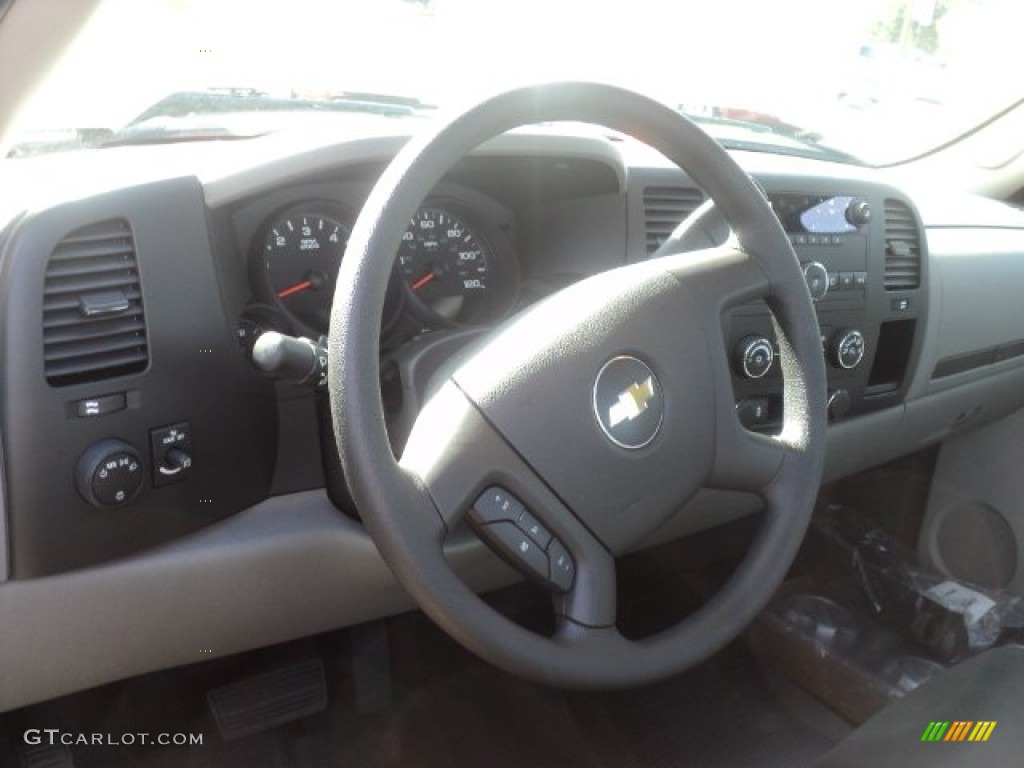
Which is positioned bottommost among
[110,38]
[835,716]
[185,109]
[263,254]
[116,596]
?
[835,716]

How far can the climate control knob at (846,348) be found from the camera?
2.18 meters

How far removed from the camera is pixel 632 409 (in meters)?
1.30

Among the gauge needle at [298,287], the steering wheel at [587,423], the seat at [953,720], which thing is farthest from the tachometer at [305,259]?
the seat at [953,720]

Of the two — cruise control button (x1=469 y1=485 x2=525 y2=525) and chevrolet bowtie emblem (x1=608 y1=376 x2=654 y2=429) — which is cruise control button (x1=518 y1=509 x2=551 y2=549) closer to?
cruise control button (x1=469 y1=485 x2=525 y2=525)

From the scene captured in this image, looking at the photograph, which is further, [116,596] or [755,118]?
[755,118]

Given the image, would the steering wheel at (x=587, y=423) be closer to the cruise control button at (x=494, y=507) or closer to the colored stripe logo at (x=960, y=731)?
the cruise control button at (x=494, y=507)

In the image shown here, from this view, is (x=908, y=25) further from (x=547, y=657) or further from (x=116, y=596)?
(x=116, y=596)

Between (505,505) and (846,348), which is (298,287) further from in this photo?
(846,348)

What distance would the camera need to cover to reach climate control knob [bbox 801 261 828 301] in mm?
2096

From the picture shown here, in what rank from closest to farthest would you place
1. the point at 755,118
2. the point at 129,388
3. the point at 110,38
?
the point at 110,38
the point at 129,388
the point at 755,118

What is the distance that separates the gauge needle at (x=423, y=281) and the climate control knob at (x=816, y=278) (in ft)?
2.48

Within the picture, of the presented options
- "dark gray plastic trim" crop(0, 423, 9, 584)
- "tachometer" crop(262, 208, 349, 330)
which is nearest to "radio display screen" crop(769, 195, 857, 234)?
"tachometer" crop(262, 208, 349, 330)

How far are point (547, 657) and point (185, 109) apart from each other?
3.65 feet

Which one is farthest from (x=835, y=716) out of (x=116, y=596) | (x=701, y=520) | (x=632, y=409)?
(x=116, y=596)
